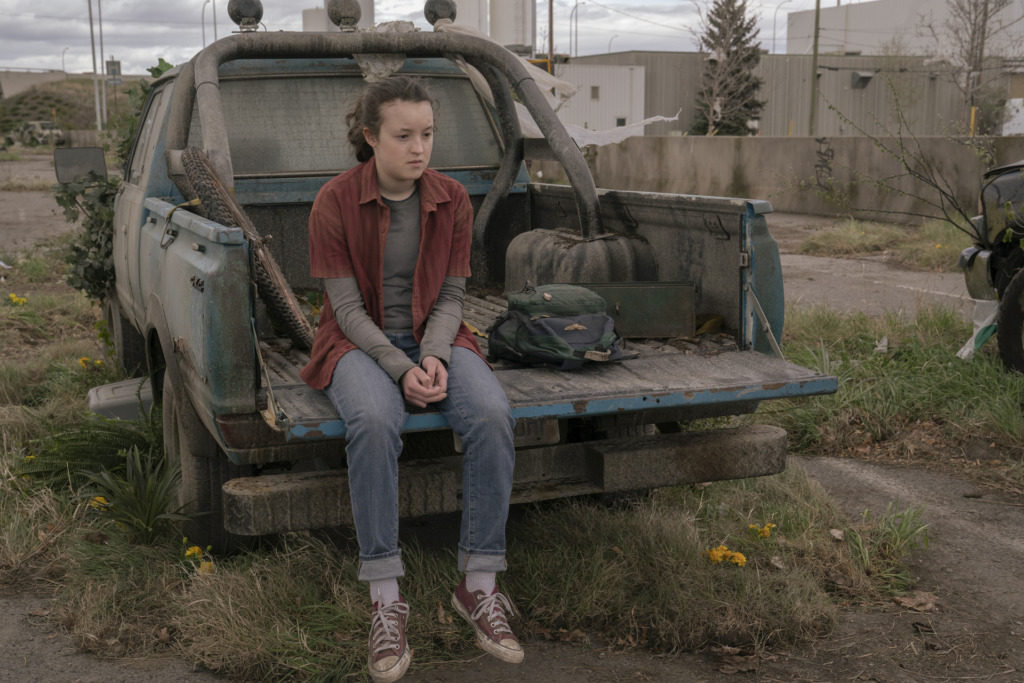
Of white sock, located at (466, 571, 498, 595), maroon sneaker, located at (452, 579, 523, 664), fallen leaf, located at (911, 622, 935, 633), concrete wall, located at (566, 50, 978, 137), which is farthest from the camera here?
concrete wall, located at (566, 50, 978, 137)

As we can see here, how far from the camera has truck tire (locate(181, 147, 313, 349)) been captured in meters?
3.57

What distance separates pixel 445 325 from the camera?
3.32m

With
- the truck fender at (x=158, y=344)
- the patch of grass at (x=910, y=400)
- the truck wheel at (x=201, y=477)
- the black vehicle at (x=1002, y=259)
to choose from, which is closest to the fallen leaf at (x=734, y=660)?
the truck wheel at (x=201, y=477)

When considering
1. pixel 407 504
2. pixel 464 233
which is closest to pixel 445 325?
pixel 464 233

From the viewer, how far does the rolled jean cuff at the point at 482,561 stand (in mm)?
3057

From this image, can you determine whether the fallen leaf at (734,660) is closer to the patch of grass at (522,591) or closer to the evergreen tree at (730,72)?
the patch of grass at (522,591)

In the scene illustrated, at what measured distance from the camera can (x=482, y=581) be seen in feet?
10.0

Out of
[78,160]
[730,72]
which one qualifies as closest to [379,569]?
[78,160]

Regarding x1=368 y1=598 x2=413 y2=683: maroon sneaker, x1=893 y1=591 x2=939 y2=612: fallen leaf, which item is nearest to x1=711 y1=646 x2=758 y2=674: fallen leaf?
x1=893 y1=591 x2=939 y2=612: fallen leaf

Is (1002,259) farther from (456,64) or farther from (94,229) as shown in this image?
(94,229)

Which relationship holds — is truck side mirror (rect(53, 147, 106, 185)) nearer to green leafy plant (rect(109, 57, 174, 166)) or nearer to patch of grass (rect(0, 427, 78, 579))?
green leafy plant (rect(109, 57, 174, 166))

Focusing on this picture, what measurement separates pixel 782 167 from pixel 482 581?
47.7ft

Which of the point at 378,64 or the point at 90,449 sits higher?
the point at 378,64

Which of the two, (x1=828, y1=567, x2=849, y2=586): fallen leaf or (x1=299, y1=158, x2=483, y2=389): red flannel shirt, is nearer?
(x1=299, y1=158, x2=483, y2=389): red flannel shirt
